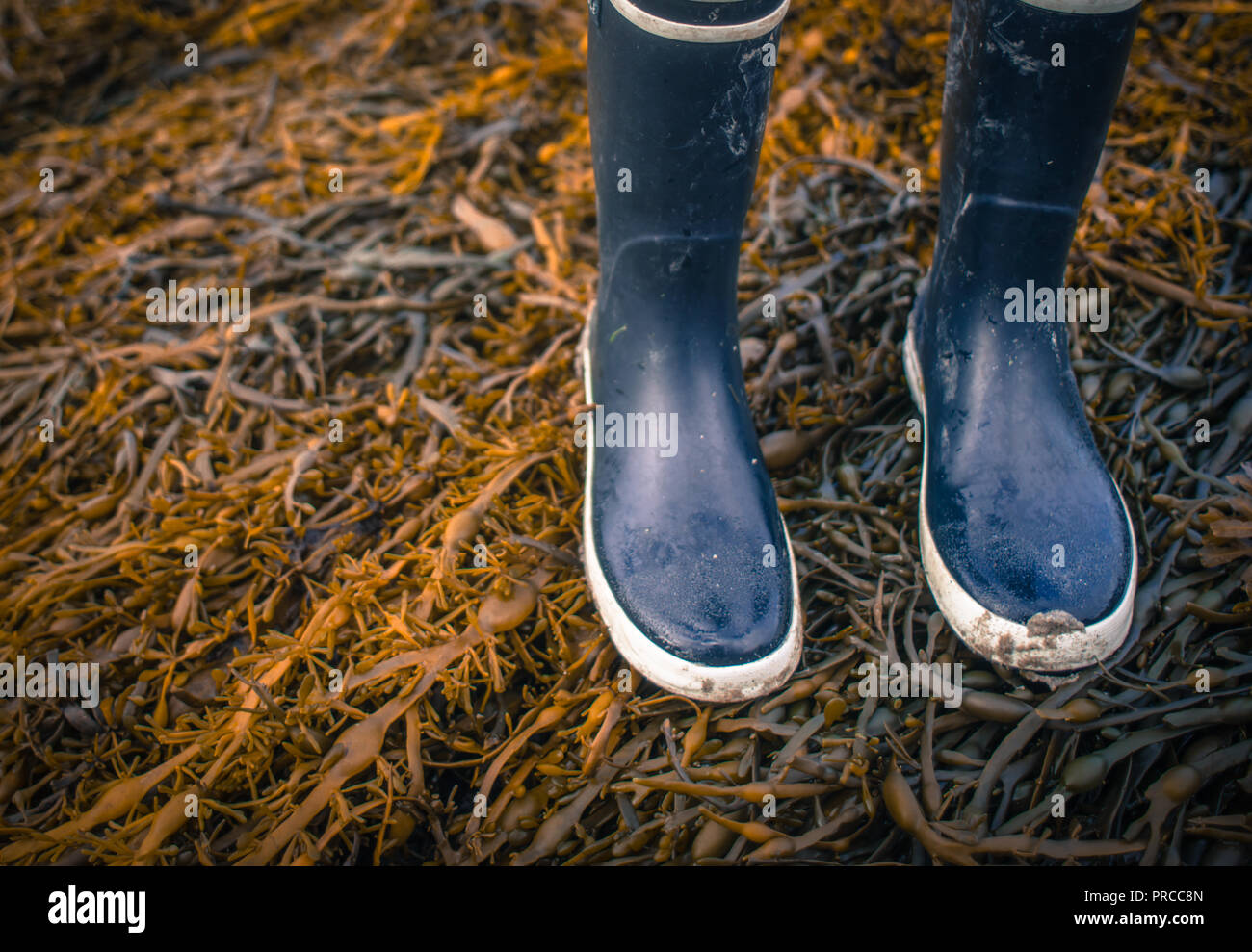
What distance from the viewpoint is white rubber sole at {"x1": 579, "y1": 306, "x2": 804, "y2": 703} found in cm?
82

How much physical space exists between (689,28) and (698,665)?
0.65 meters

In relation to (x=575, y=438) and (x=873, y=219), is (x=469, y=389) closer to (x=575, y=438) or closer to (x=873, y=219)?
(x=575, y=438)

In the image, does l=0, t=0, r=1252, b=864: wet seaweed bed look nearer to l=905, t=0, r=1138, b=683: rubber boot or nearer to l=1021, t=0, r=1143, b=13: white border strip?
l=905, t=0, r=1138, b=683: rubber boot

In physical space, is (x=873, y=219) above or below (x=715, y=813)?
above

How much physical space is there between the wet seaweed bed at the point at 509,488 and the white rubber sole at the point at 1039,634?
37 mm

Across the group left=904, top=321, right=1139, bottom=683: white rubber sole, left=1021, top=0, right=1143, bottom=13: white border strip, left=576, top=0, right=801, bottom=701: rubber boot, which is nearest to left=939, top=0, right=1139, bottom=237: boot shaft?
left=1021, top=0, right=1143, bottom=13: white border strip

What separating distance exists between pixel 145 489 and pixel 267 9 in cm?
141

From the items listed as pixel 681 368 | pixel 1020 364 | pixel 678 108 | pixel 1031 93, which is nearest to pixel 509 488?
pixel 681 368
